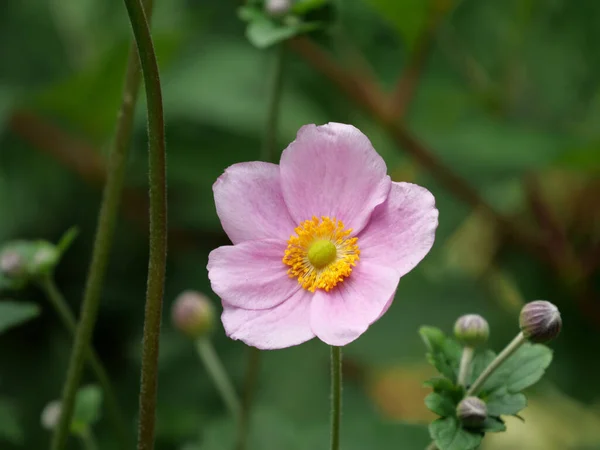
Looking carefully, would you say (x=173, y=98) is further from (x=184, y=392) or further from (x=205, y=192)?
(x=184, y=392)

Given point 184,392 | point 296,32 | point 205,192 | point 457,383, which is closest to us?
point 457,383

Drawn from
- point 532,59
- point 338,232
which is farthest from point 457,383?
point 532,59

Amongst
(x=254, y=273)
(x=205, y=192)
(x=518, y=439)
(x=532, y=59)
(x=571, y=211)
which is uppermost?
(x=254, y=273)

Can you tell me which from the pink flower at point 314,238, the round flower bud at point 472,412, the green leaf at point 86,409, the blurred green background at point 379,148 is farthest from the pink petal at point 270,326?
the blurred green background at point 379,148

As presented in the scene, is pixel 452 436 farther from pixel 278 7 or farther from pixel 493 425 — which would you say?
pixel 278 7

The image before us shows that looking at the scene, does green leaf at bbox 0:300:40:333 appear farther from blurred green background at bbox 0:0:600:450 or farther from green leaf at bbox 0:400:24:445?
blurred green background at bbox 0:0:600:450

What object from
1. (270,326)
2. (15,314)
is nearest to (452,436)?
(270,326)

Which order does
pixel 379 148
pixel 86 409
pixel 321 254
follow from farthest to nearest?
pixel 379 148 < pixel 86 409 < pixel 321 254
